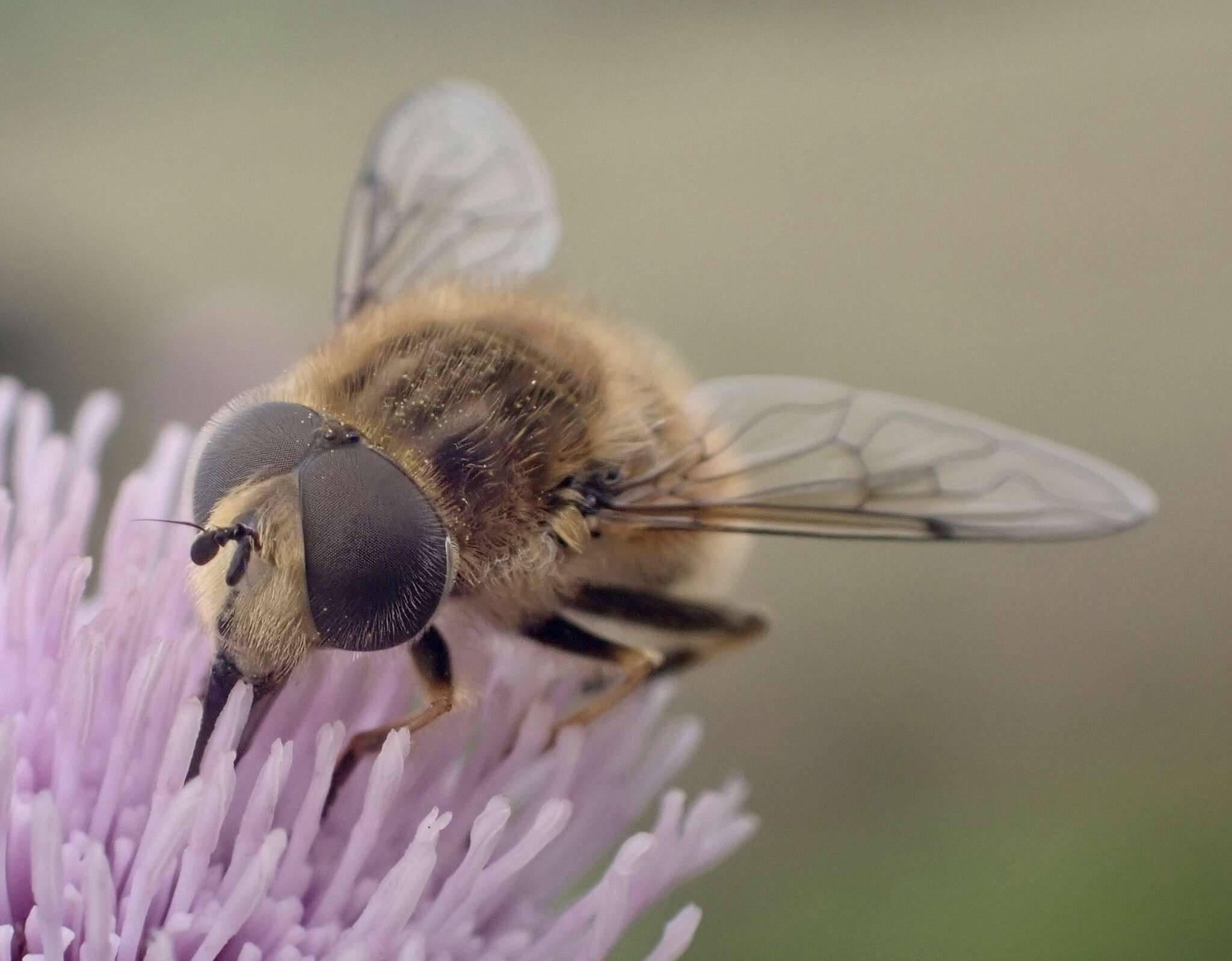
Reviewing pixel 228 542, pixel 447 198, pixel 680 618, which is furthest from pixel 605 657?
pixel 447 198

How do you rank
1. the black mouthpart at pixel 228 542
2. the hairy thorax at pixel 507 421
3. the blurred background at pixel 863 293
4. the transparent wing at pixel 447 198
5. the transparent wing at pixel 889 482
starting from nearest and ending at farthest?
1. the black mouthpart at pixel 228 542
2. the hairy thorax at pixel 507 421
3. the transparent wing at pixel 889 482
4. the transparent wing at pixel 447 198
5. the blurred background at pixel 863 293

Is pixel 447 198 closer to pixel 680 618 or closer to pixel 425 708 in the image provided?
pixel 680 618

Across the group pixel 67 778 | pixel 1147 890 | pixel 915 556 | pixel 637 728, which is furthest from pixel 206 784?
pixel 915 556

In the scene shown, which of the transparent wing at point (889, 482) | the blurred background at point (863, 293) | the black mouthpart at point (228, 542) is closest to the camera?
the black mouthpart at point (228, 542)

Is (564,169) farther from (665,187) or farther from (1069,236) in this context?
(1069,236)

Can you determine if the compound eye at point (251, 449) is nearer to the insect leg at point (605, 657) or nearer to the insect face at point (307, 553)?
the insect face at point (307, 553)

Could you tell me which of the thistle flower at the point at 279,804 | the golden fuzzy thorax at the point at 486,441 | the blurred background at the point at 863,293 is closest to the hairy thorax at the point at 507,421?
the golden fuzzy thorax at the point at 486,441
